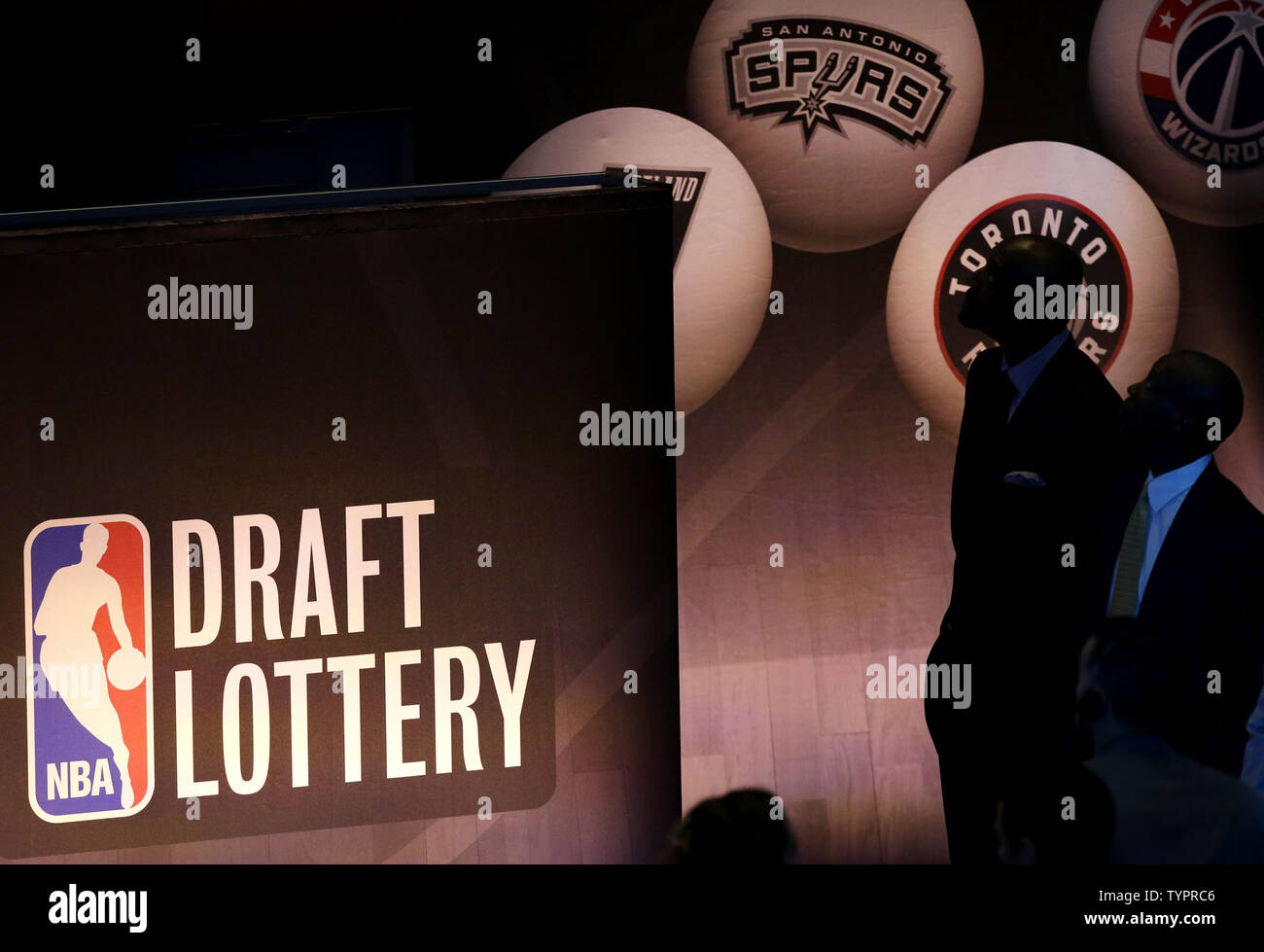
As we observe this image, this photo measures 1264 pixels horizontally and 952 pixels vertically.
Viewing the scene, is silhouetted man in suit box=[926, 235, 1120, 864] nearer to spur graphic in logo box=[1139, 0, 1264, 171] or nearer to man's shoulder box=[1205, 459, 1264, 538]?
man's shoulder box=[1205, 459, 1264, 538]

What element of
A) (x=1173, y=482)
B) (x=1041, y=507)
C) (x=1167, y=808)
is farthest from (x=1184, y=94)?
(x=1167, y=808)

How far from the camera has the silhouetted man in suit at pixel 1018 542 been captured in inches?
126

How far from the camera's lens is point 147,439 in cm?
327

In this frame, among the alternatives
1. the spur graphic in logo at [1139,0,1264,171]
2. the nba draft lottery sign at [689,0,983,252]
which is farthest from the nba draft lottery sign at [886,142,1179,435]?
the spur graphic in logo at [1139,0,1264,171]

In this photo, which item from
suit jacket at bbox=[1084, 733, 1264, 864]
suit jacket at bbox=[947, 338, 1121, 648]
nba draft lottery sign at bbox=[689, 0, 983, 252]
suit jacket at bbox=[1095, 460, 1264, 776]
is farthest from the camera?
nba draft lottery sign at bbox=[689, 0, 983, 252]

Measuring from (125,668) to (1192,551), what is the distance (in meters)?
2.81

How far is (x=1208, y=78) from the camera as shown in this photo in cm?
329

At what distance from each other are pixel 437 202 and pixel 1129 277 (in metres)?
1.84

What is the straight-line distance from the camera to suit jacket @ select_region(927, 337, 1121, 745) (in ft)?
10.5

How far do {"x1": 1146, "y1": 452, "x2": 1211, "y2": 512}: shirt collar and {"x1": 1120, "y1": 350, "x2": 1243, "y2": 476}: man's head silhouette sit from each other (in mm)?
16

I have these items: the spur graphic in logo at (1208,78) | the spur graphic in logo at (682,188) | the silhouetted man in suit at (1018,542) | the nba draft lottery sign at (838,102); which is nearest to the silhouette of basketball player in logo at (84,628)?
the spur graphic in logo at (682,188)

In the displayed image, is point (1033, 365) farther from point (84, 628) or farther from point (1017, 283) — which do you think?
point (84, 628)
